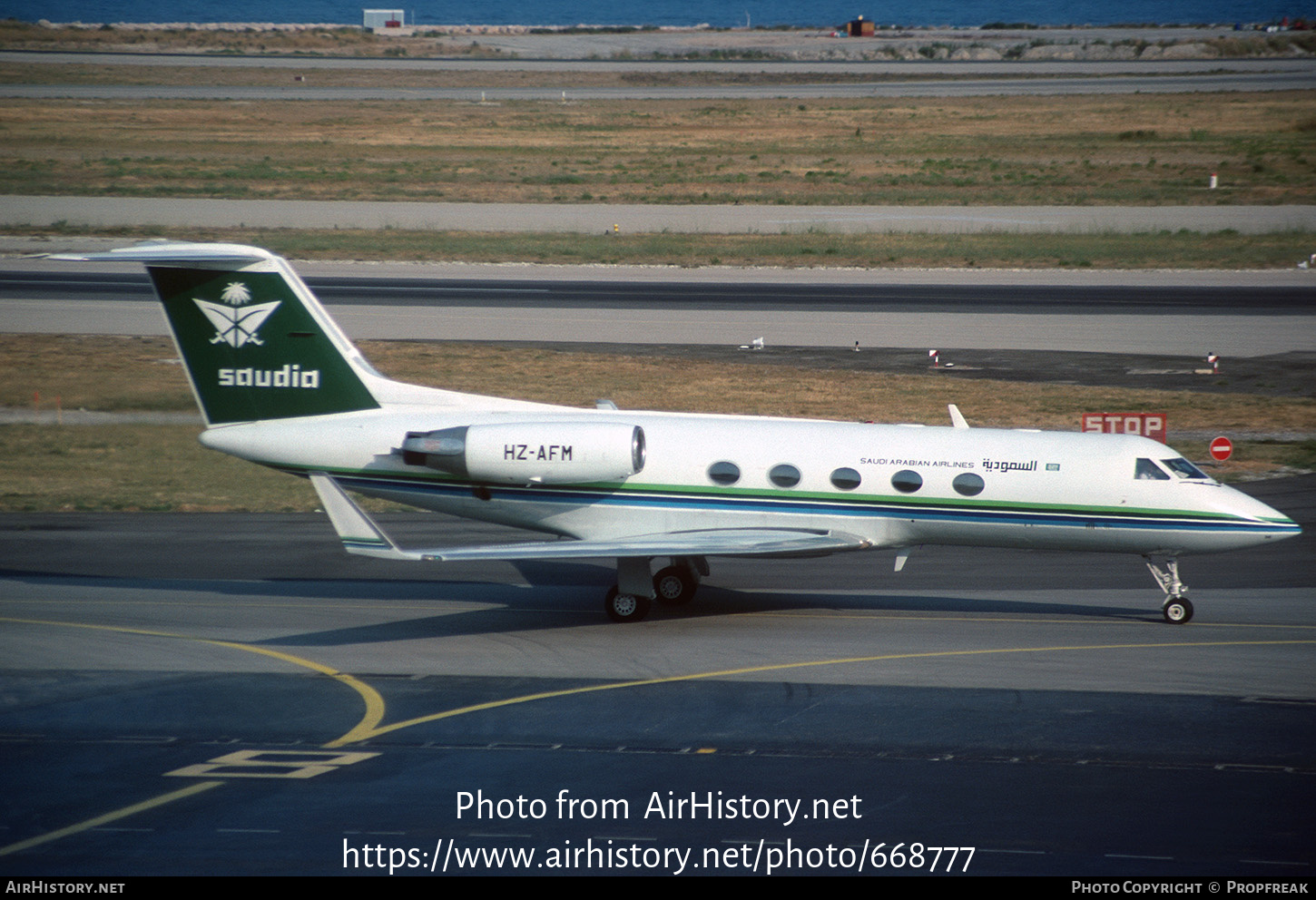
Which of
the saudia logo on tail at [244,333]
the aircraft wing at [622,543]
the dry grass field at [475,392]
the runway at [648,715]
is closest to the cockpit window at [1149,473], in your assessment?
the runway at [648,715]

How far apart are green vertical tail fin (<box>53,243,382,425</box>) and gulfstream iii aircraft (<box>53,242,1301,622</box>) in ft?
0.11

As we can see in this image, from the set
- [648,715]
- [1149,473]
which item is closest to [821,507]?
[1149,473]

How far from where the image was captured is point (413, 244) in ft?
236

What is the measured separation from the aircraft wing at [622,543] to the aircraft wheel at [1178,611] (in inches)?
203

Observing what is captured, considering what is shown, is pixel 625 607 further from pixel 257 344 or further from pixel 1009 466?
pixel 257 344

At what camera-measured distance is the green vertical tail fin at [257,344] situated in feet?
79.0

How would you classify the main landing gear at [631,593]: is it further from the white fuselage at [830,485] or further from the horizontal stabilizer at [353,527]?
the horizontal stabilizer at [353,527]

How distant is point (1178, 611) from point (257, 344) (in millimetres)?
16464

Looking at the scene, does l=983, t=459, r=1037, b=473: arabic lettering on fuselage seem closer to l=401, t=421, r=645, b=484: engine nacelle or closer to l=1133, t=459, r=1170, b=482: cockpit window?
l=1133, t=459, r=1170, b=482: cockpit window

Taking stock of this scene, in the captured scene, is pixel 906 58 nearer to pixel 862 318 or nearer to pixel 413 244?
pixel 413 244

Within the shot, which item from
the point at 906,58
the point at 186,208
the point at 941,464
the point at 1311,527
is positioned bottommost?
the point at 1311,527

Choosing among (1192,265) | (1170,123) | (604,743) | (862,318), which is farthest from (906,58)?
(604,743)

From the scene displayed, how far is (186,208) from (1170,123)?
72503mm

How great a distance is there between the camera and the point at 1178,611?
23359 mm
